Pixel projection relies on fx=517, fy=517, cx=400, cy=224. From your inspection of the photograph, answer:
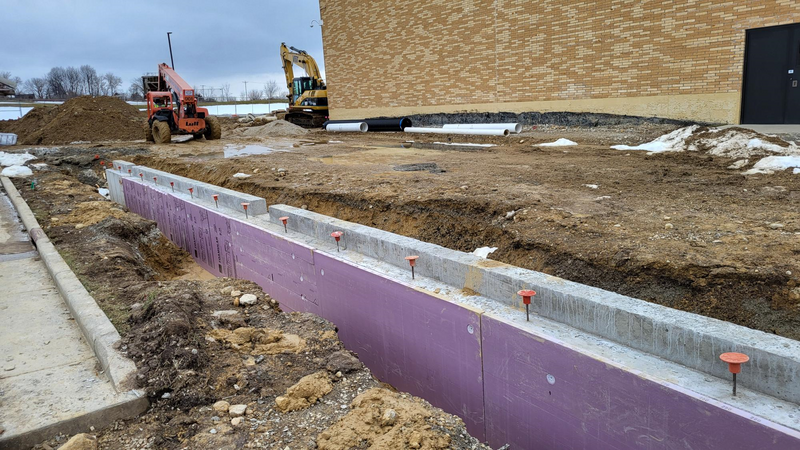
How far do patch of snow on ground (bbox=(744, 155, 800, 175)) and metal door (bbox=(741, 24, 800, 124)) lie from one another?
638 cm

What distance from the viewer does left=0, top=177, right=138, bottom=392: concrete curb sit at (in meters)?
3.43

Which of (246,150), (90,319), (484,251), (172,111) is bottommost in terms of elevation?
(484,251)

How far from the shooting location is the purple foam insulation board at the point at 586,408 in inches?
105

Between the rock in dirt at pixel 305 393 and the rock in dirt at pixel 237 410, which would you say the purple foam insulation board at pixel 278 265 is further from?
the rock in dirt at pixel 237 410

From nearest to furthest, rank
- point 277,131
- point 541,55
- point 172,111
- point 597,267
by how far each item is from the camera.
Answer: point 597,267
point 541,55
point 172,111
point 277,131

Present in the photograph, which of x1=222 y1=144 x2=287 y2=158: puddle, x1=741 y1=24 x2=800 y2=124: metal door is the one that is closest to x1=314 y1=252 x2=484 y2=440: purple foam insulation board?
x1=222 y1=144 x2=287 y2=158: puddle

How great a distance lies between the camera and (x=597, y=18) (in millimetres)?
16609

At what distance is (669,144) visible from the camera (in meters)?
11.6

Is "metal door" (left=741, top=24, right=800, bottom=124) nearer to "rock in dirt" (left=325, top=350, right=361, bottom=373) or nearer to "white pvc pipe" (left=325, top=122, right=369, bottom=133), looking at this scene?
"white pvc pipe" (left=325, top=122, right=369, bottom=133)

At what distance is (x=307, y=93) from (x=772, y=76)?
2099cm

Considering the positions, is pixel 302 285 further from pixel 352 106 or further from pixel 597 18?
pixel 352 106

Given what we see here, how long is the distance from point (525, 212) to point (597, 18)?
42.2 feet

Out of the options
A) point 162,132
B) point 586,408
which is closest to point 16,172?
point 162,132

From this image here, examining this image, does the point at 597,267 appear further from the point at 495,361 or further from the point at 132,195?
the point at 132,195
